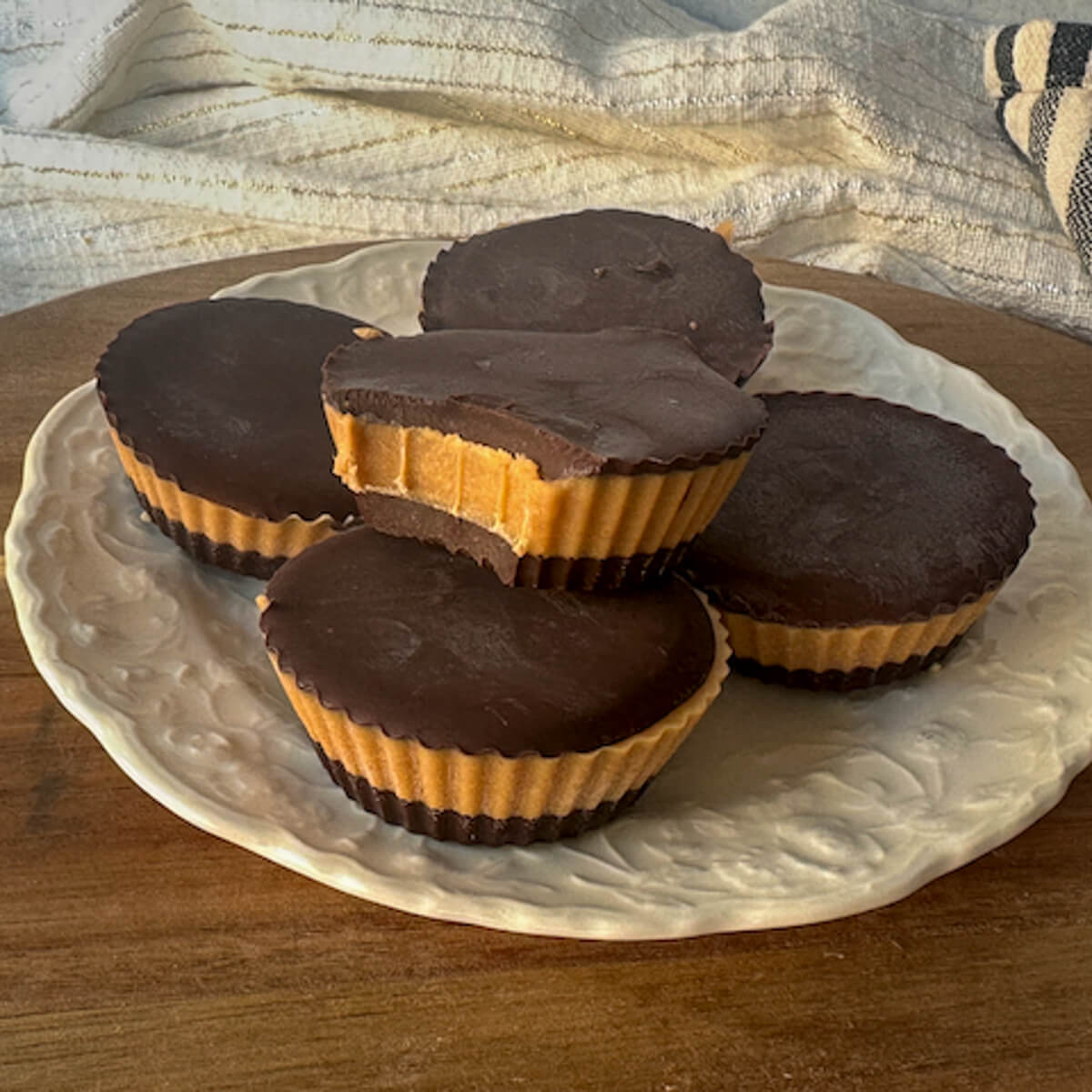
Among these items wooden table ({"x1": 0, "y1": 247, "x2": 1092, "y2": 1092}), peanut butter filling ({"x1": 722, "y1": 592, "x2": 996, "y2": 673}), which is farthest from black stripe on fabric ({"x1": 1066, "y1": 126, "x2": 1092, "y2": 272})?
wooden table ({"x1": 0, "y1": 247, "x2": 1092, "y2": 1092})

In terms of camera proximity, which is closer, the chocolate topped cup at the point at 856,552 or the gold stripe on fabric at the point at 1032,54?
the chocolate topped cup at the point at 856,552

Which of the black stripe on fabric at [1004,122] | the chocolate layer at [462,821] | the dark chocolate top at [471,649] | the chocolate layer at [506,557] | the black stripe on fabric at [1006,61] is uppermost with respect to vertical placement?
the black stripe on fabric at [1006,61]

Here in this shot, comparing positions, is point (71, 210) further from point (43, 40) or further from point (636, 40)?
point (636, 40)

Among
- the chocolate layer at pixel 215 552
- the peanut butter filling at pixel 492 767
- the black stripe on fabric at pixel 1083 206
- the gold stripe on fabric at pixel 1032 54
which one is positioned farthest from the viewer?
the gold stripe on fabric at pixel 1032 54

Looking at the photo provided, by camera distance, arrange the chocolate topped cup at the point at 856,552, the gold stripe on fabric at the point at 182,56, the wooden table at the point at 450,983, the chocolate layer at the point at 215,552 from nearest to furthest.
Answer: the wooden table at the point at 450,983
the chocolate topped cup at the point at 856,552
the chocolate layer at the point at 215,552
the gold stripe on fabric at the point at 182,56

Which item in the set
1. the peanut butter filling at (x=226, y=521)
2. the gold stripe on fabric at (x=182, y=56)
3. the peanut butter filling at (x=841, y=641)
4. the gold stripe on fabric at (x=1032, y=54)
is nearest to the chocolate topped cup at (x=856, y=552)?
the peanut butter filling at (x=841, y=641)

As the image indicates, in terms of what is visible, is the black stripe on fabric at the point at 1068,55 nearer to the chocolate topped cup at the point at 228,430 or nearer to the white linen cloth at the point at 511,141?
the white linen cloth at the point at 511,141

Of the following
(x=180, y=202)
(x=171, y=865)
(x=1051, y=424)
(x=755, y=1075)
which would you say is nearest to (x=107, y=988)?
(x=171, y=865)

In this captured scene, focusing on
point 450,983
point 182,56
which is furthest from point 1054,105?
point 450,983

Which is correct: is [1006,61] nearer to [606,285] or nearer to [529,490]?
[606,285]
